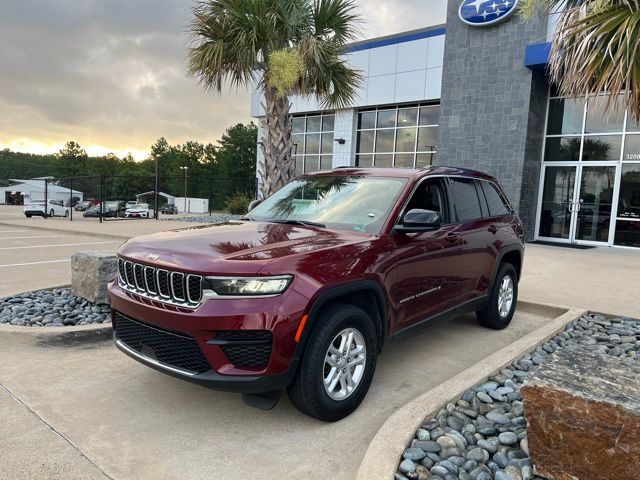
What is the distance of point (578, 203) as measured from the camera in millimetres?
14734

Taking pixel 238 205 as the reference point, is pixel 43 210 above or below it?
below

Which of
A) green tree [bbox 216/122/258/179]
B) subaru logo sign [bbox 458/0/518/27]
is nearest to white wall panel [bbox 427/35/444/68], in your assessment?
subaru logo sign [bbox 458/0/518/27]

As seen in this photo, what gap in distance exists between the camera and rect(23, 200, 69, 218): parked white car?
2752 cm

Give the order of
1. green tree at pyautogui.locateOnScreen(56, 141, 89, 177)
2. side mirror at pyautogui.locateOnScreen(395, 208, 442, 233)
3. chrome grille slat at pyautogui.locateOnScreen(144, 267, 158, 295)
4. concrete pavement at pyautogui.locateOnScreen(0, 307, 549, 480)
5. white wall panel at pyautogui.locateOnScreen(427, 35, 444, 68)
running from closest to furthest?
concrete pavement at pyautogui.locateOnScreen(0, 307, 549, 480), chrome grille slat at pyautogui.locateOnScreen(144, 267, 158, 295), side mirror at pyautogui.locateOnScreen(395, 208, 442, 233), white wall panel at pyautogui.locateOnScreen(427, 35, 444, 68), green tree at pyautogui.locateOnScreen(56, 141, 89, 177)

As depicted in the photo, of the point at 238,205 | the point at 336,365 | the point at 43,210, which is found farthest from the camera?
the point at 43,210

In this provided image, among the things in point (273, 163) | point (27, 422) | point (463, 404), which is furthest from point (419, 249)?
point (273, 163)

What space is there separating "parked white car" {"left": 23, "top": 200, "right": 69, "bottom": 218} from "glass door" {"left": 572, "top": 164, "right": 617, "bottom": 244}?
991 inches

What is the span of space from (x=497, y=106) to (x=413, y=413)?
1377 centimetres

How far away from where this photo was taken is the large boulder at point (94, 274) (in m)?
5.53

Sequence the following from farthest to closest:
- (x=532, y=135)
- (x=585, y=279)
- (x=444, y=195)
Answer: (x=532, y=135), (x=585, y=279), (x=444, y=195)

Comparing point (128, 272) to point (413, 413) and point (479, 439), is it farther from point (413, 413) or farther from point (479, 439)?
point (479, 439)

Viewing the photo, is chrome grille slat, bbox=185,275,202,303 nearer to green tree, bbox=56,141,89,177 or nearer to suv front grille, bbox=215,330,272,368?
suv front grille, bbox=215,330,272,368

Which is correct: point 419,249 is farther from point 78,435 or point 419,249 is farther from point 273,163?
point 273,163

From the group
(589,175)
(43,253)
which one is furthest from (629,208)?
(43,253)
